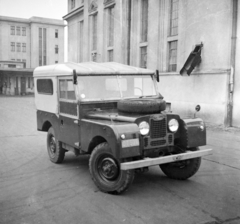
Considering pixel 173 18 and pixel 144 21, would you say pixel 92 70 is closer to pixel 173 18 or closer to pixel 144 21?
pixel 173 18

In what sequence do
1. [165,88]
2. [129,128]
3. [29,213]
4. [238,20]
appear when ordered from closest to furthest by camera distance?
[29,213], [129,128], [238,20], [165,88]

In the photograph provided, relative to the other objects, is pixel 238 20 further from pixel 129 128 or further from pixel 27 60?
pixel 27 60

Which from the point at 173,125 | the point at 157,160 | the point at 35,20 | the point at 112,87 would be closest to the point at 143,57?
the point at 112,87

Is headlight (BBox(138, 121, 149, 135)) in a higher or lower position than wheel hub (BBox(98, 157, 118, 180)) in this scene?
higher

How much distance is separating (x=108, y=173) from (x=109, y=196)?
0.37 meters

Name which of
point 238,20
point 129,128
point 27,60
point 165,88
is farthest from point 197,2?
point 27,60

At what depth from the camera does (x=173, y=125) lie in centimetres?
530

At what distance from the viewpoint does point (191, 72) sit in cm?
1466

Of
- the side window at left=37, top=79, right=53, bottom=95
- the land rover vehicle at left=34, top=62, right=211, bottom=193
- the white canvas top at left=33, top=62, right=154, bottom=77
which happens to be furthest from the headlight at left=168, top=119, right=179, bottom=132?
the side window at left=37, top=79, right=53, bottom=95

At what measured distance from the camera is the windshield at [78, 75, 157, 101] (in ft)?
19.6

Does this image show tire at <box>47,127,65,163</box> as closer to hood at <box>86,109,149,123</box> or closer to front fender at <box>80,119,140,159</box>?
hood at <box>86,109,149,123</box>

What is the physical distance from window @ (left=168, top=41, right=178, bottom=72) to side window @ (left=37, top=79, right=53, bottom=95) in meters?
10.6

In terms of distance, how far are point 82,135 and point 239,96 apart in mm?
8991

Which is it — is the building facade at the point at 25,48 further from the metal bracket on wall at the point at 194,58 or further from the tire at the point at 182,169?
the tire at the point at 182,169
